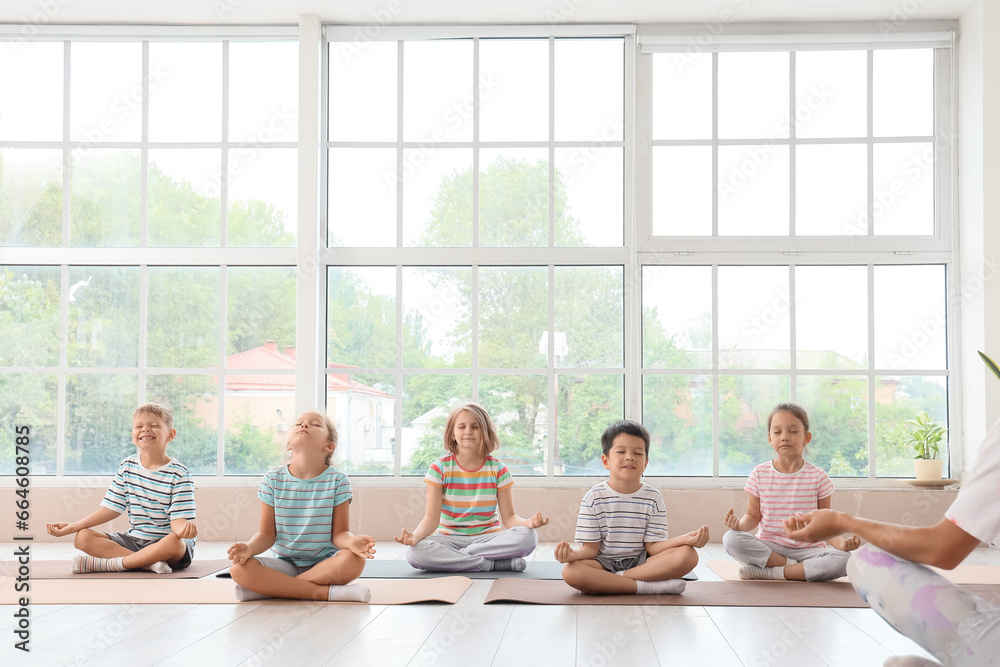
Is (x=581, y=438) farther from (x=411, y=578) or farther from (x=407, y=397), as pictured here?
(x=411, y=578)

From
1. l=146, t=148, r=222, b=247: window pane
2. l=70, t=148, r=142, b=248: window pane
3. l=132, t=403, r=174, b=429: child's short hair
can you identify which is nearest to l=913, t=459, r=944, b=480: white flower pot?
l=132, t=403, r=174, b=429: child's short hair

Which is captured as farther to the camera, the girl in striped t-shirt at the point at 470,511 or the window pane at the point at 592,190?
the window pane at the point at 592,190

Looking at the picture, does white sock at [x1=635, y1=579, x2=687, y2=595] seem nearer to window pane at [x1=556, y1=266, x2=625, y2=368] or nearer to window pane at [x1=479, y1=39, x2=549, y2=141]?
window pane at [x1=556, y1=266, x2=625, y2=368]

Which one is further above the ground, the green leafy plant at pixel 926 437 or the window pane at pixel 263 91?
the window pane at pixel 263 91

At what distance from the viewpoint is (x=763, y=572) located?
11.2 feet

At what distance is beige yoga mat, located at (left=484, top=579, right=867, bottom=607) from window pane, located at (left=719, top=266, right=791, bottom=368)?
1789mm

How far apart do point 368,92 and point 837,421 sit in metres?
3.30

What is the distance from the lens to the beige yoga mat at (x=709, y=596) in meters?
2.88

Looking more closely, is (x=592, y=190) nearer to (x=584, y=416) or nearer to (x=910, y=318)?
(x=584, y=416)

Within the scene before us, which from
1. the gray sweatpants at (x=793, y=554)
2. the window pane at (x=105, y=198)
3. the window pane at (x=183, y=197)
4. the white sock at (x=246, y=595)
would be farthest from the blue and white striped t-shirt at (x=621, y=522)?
the window pane at (x=105, y=198)

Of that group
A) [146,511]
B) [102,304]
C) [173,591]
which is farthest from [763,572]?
[102,304]

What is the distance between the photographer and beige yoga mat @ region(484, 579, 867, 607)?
2.88 metres

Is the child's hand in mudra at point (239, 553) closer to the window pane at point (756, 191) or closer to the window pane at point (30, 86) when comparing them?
the window pane at point (756, 191)

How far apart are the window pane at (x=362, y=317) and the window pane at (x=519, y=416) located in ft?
2.03
